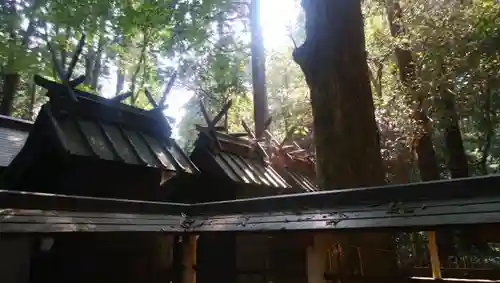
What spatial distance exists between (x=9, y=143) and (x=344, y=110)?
6647mm

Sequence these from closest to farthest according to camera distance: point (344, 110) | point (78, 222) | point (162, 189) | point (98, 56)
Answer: point (78, 222) → point (344, 110) → point (162, 189) → point (98, 56)

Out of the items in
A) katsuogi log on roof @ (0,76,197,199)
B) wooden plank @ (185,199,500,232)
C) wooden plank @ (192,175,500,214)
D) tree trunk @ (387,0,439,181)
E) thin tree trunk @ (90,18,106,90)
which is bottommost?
wooden plank @ (185,199,500,232)

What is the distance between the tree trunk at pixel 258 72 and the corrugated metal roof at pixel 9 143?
6.85 meters

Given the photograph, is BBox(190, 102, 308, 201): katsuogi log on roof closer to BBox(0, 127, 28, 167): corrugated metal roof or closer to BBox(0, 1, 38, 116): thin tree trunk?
BBox(0, 127, 28, 167): corrugated metal roof

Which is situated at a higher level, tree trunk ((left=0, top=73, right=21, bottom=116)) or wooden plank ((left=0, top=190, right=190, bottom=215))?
tree trunk ((left=0, top=73, right=21, bottom=116))

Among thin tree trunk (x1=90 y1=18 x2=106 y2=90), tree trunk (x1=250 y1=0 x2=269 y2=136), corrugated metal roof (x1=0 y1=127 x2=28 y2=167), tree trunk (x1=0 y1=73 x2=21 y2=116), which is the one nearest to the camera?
corrugated metal roof (x1=0 y1=127 x2=28 y2=167)

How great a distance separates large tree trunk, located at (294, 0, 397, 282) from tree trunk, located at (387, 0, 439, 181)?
4916 millimetres

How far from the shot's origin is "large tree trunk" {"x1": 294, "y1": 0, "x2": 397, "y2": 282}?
455 cm

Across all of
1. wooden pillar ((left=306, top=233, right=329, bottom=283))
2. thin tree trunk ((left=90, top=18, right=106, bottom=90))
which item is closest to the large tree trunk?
wooden pillar ((left=306, top=233, right=329, bottom=283))

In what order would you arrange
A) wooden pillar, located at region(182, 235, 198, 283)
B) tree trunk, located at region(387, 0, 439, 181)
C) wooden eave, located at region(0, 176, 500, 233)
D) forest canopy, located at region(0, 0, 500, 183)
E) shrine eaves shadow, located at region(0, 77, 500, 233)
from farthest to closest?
tree trunk, located at region(387, 0, 439, 181) < forest canopy, located at region(0, 0, 500, 183) < wooden pillar, located at region(182, 235, 198, 283) < shrine eaves shadow, located at region(0, 77, 500, 233) < wooden eave, located at region(0, 176, 500, 233)

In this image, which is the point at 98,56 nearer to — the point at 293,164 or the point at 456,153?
the point at 293,164

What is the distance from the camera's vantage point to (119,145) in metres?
6.26

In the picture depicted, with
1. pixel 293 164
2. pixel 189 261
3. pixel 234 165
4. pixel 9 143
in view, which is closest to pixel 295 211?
pixel 189 261

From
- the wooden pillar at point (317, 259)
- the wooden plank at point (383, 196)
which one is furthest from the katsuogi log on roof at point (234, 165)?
the wooden pillar at point (317, 259)
